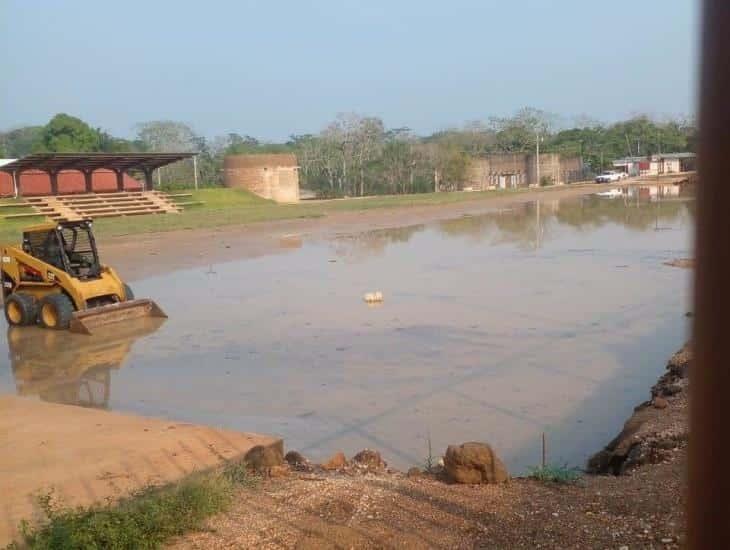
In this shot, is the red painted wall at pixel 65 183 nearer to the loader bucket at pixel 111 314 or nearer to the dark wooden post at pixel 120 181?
the dark wooden post at pixel 120 181

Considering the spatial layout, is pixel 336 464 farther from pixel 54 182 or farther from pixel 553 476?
pixel 54 182

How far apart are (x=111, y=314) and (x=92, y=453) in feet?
25.0

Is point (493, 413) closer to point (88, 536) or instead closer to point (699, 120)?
point (88, 536)

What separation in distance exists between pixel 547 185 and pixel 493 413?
83.4 m

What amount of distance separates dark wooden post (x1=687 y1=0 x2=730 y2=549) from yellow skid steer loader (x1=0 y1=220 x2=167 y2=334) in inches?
552

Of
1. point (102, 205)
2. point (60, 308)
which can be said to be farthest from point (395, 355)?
point (102, 205)

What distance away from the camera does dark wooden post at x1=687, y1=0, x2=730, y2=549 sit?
1176mm

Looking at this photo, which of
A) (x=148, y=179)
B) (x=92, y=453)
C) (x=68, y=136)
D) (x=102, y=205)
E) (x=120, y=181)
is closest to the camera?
(x=92, y=453)

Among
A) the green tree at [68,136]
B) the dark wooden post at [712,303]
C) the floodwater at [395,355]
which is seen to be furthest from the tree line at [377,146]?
the dark wooden post at [712,303]

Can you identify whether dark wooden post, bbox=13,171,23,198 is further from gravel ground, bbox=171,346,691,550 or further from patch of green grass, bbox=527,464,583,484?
patch of green grass, bbox=527,464,583,484

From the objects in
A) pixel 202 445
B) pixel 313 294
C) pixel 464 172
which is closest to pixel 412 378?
pixel 202 445

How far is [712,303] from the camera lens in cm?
121

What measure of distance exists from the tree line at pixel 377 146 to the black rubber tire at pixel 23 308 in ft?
143

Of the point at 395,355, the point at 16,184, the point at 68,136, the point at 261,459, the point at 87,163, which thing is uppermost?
the point at 68,136
